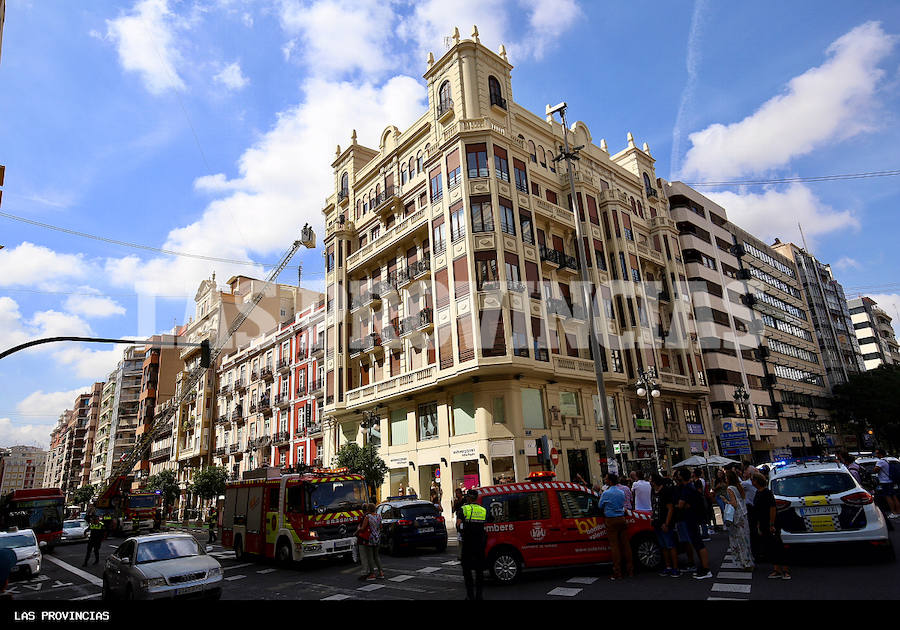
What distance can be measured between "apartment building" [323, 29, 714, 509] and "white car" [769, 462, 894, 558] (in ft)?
47.6

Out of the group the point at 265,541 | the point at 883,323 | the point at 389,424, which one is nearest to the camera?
the point at 265,541

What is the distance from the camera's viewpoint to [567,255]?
111ft

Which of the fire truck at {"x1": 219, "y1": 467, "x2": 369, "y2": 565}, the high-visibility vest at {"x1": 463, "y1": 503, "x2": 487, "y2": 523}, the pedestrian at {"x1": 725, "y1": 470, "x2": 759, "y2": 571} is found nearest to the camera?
the high-visibility vest at {"x1": 463, "y1": 503, "x2": 487, "y2": 523}

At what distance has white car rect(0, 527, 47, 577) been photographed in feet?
52.6

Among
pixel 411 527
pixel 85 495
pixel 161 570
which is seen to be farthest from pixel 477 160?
pixel 85 495

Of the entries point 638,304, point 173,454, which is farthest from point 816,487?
point 173,454

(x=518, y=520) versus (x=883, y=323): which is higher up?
(x=883, y=323)

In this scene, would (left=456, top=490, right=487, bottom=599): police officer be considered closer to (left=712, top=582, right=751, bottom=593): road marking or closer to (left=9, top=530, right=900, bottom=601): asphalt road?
(left=9, top=530, right=900, bottom=601): asphalt road

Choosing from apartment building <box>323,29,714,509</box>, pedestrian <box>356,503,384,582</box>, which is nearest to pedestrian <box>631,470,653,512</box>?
pedestrian <box>356,503,384,582</box>

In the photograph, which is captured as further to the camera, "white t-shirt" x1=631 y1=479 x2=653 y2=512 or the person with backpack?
the person with backpack

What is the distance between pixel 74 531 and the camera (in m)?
35.7

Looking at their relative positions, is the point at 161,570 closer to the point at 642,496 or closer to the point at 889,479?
the point at 642,496

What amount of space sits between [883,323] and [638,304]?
93.9m
